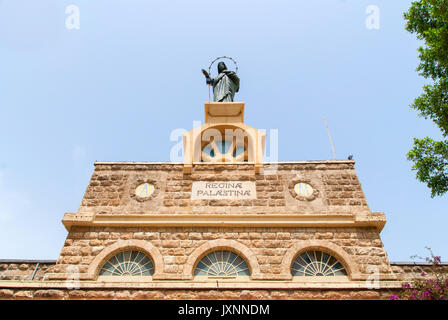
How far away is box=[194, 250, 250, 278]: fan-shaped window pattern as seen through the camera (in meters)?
8.73

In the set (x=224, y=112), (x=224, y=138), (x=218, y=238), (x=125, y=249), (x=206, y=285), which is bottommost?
(x=206, y=285)

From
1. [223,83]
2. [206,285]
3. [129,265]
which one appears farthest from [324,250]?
[223,83]

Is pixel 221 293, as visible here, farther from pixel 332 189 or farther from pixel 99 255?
pixel 332 189

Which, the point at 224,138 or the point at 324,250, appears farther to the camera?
the point at 224,138

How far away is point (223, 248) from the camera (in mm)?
9070

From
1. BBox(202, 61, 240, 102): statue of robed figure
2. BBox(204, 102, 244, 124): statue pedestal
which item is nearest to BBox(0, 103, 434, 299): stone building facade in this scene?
BBox(204, 102, 244, 124): statue pedestal

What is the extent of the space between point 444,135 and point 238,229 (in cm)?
619

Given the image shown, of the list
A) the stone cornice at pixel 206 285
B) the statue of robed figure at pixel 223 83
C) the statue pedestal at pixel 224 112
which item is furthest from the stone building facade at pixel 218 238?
the statue of robed figure at pixel 223 83

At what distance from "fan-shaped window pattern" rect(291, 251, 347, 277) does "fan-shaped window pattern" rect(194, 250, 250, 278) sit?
130 centimetres

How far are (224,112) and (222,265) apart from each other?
5675mm

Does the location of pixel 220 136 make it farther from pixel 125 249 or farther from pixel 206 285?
pixel 206 285

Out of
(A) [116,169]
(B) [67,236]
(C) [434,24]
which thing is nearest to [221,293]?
(B) [67,236]

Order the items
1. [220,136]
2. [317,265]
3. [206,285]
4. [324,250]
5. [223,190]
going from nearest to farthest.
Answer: [206,285] < [317,265] < [324,250] < [223,190] < [220,136]
